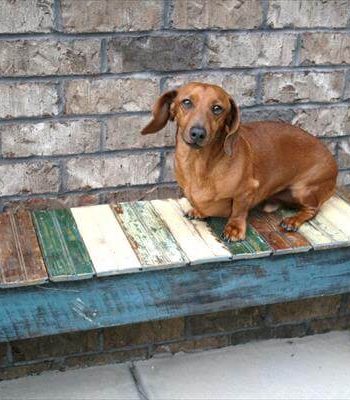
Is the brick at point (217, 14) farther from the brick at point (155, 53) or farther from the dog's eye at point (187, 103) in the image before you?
the dog's eye at point (187, 103)

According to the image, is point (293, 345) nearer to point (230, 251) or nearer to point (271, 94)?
point (230, 251)

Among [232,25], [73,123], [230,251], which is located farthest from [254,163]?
[73,123]

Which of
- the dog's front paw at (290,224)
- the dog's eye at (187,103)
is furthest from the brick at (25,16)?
the dog's front paw at (290,224)

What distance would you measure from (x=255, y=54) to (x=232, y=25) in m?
0.17

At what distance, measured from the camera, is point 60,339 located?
9.32 ft

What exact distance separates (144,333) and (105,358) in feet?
0.71

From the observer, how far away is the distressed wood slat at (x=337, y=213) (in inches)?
106

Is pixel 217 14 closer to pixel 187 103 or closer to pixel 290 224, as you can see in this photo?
pixel 187 103

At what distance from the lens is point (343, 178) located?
10.5 ft

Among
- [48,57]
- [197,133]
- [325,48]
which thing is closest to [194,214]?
[197,133]

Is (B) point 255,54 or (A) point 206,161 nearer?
(A) point 206,161

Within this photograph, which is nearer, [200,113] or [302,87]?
[200,113]

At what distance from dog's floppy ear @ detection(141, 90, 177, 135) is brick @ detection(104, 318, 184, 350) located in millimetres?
991

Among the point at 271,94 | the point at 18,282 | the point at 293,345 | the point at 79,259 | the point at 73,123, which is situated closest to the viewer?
the point at 18,282
